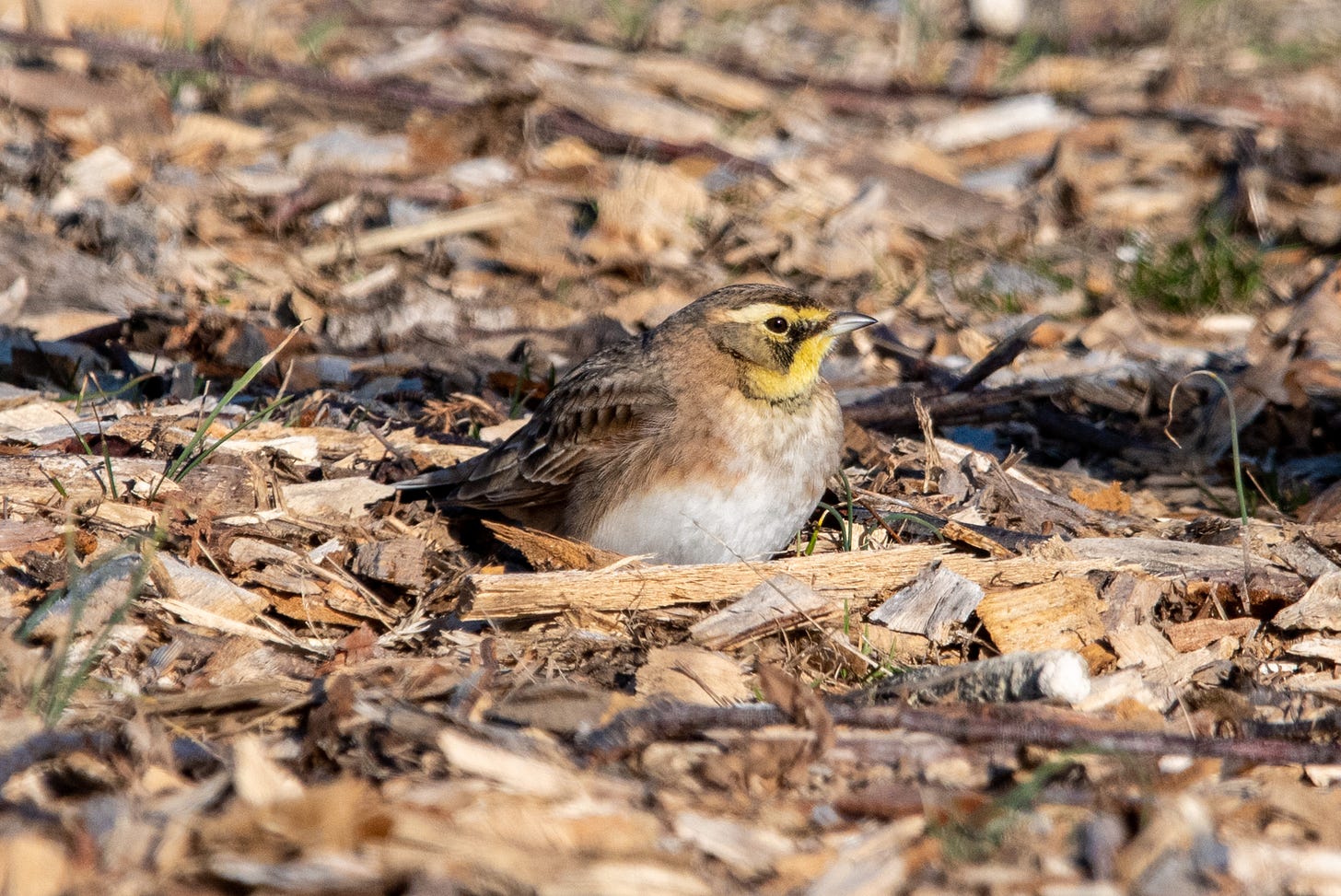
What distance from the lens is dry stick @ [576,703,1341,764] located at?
159 inches

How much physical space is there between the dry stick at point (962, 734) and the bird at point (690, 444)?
164 cm

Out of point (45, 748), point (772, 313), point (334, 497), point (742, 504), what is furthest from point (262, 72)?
point (45, 748)

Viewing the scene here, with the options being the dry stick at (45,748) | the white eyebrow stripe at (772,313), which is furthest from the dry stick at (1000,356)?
the dry stick at (45,748)

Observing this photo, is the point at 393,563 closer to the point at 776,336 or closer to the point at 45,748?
the point at 776,336

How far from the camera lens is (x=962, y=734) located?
4.10 meters

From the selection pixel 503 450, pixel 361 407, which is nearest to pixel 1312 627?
pixel 503 450

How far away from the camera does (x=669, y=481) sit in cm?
590

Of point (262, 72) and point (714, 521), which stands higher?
point (262, 72)

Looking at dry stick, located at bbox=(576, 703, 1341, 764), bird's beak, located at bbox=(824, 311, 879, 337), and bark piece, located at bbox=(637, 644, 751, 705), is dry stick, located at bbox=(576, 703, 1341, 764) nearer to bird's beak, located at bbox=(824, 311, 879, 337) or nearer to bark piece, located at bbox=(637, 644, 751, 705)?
bark piece, located at bbox=(637, 644, 751, 705)

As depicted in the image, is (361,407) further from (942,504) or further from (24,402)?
(942,504)

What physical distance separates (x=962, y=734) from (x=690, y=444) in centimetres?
210

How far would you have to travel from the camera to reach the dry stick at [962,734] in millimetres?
4047

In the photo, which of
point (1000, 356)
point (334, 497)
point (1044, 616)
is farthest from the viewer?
point (1000, 356)

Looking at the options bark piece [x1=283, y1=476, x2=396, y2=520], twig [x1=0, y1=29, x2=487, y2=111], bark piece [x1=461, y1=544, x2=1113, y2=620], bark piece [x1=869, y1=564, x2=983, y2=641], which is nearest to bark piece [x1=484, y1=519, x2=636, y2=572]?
bark piece [x1=461, y1=544, x2=1113, y2=620]
